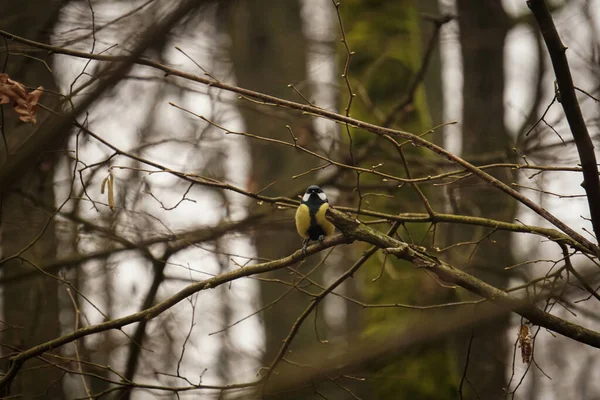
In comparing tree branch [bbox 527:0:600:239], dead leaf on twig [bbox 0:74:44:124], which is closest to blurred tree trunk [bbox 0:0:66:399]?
dead leaf on twig [bbox 0:74:44:124]

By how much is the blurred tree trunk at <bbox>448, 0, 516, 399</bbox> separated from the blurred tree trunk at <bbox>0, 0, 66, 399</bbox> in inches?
121

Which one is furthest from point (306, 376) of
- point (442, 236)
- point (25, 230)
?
point (442, 236)

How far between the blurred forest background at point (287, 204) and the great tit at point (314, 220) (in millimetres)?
108

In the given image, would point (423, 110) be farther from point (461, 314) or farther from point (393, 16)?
point (461, 314)

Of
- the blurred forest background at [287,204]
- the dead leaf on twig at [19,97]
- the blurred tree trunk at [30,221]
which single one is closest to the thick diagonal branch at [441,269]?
the blurred forest background at [287,204]

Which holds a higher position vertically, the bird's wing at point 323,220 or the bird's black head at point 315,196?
the bird's black head at point 315,196

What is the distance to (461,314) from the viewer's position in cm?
143

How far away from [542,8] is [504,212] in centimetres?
333

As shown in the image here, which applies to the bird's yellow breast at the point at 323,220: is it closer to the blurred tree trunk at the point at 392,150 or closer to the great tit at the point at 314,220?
the great tit at the point at 314,220

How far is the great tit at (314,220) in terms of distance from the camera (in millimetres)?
3250

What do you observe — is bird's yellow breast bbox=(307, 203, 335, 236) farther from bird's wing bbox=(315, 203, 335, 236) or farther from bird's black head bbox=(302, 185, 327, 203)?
bird's black head bbox=(302, 185, 327, 203)

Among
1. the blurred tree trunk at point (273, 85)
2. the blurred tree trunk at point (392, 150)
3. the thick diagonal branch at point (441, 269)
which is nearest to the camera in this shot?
the thick diagonal branch at point (441, 269)

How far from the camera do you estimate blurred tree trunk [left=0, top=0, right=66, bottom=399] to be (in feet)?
12.8

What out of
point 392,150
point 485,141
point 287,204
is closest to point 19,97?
point 287,204
